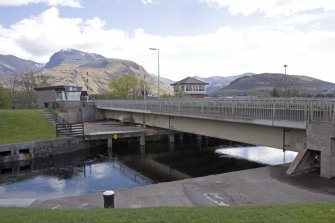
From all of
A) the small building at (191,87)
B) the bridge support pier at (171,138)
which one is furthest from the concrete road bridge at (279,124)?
the small building at (191,87)

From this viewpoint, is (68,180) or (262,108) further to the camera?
(68,180)

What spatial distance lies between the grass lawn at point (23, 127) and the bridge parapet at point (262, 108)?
16036mm

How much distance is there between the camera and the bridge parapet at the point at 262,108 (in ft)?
53.4

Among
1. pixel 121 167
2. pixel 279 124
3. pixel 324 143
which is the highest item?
pixel 279 124

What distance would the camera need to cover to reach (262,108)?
20.1m

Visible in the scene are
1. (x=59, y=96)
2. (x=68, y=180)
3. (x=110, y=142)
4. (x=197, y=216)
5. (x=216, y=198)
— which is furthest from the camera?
(x=59, y=96)

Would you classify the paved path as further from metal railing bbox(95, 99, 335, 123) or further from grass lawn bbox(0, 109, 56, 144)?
grass lawn bbox(0, 109, 56, 144)

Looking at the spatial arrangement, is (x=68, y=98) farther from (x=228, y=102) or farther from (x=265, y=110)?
(x=265, y=110)

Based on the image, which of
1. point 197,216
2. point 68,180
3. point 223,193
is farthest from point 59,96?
point 197,216

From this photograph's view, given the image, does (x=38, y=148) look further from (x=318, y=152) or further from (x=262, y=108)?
(x=318, y=152)

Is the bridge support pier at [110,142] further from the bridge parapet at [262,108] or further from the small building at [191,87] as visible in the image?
the small building at [191,87]

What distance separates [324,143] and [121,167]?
19273 mm

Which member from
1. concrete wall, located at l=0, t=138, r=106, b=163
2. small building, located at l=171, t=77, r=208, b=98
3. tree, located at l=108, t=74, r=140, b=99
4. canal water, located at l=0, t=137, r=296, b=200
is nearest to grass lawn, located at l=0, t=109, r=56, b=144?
concrete wall, located at l=0, t=138, r=106, b=163

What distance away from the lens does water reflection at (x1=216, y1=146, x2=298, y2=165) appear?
1201 inches
